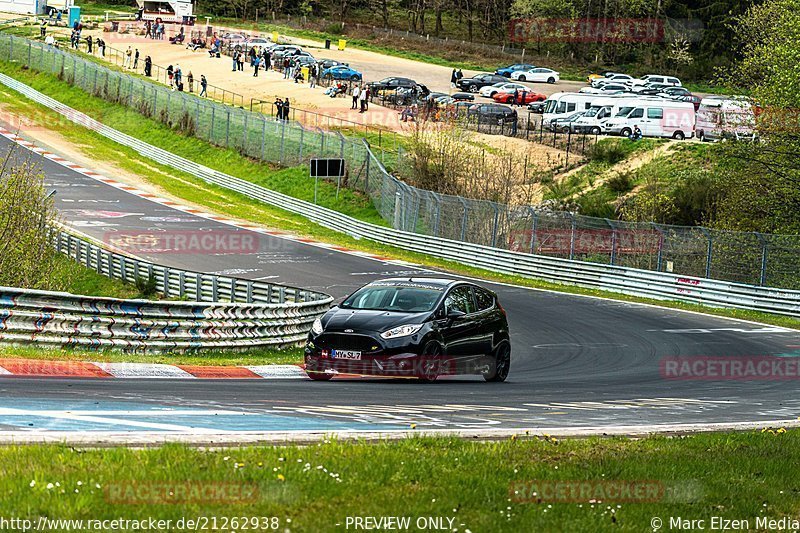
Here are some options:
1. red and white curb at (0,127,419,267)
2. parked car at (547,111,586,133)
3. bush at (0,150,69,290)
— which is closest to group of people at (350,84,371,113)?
parked car at (547,111,586,133)

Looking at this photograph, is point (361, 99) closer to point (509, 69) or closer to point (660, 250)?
point (509, 69)

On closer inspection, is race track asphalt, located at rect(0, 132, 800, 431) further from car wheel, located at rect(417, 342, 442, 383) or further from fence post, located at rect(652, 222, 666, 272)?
fence post, located at rect(652, 222, 666, 272)

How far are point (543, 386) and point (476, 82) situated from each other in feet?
227

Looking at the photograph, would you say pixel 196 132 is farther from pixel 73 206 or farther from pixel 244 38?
pixel 244 38

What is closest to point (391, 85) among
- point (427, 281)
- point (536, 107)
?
point (536, 107)

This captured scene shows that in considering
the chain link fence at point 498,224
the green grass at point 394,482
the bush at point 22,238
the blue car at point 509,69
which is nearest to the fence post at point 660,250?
the chain link fence at point 498,224

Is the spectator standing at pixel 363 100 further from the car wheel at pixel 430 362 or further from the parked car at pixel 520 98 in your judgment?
the car wheel at pixel 430 362

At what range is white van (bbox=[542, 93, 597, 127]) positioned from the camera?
218ft

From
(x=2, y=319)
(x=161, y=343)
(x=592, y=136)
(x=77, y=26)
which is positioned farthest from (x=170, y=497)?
(x=77, y=26)

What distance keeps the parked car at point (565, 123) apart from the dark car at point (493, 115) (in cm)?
243

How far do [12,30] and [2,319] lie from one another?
3355 inches

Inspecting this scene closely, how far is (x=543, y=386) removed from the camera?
16734 millimetres

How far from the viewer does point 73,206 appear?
4831cm

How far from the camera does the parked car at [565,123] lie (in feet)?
212
